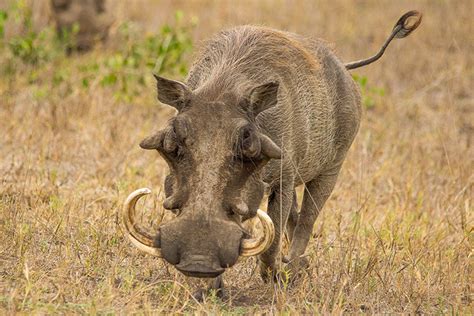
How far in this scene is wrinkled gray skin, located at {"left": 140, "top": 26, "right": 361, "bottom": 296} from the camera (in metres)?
3.34

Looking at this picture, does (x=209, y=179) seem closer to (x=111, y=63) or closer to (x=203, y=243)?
(x=203, y=243)

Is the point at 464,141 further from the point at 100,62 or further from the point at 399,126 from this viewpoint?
the point at 100,62

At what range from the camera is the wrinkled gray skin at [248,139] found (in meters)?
3.34

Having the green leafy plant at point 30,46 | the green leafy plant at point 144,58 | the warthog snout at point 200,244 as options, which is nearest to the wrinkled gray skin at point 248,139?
the warthog snout at point 200,244

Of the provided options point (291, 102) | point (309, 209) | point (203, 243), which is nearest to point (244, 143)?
point (203, 243)

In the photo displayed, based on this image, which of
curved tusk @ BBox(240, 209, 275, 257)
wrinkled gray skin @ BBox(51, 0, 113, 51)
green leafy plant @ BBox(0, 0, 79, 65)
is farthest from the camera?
wrinkled gray skin @ BBox(51, 0, 113, 51)

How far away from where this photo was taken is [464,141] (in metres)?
7.68

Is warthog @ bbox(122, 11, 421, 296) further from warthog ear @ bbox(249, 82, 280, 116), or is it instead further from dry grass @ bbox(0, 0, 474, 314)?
dry grass @ bbox(0, 0, 474, 314)

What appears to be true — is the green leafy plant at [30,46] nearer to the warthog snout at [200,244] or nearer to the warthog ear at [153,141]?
the warthog ear at [153,141]

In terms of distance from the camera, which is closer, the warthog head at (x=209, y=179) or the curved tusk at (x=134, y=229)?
the warthog head at (x=209, y=179)

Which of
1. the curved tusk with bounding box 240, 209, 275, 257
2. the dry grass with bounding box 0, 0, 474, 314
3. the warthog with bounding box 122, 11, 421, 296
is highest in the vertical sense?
the warthog with bounding box 122, 11, 421, 296

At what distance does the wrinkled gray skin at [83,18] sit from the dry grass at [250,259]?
45cm

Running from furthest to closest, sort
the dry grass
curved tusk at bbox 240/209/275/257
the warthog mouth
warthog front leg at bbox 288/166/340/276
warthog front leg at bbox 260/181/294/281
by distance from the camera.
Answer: warthog front leg at bbox 288/166/340/276 < warthog front leg at bbox 260/181/294/281 < the dry grass < curved tusk at bbox 240/209/275/257 < the warthog mouth

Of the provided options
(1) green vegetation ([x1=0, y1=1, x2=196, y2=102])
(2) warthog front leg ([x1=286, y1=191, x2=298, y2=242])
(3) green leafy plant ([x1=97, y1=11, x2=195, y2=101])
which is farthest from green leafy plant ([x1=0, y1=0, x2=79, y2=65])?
(2) warthog front leg ([x1=286, y1=191, x2=298, y2=242])
